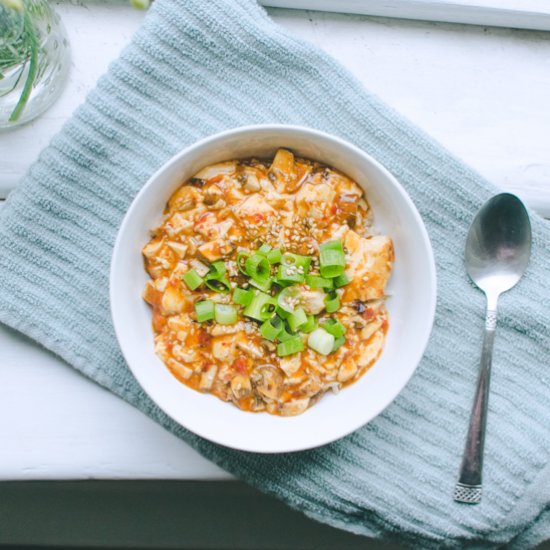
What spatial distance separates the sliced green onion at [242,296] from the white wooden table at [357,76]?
45 centimetres

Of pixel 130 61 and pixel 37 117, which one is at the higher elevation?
pixel 130 61

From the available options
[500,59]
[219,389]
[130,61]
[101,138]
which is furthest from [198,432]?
[500,59]

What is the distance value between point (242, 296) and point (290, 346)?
16cm

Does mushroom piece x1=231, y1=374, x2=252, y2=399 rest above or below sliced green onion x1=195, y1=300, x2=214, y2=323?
below

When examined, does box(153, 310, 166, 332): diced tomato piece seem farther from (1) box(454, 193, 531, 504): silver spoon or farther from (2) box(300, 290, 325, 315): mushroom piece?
(1) box(454, 193, 531, 504): silver spoon

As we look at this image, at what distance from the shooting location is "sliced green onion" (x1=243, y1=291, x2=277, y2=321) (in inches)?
58.6

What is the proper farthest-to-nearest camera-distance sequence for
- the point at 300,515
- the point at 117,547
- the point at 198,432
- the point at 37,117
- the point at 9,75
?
the point at 117,547
the point at 300,515
the point at 37,117
the point at 9,75
the point at 198,432

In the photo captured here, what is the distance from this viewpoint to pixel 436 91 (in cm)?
180

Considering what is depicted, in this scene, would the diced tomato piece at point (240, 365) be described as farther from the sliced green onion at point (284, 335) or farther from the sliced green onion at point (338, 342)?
the sliced green onion at point (338, 342)

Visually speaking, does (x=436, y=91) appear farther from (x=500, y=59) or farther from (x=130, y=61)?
(x=130, y=61)

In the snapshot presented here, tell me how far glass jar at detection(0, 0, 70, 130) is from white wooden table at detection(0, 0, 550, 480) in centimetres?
4

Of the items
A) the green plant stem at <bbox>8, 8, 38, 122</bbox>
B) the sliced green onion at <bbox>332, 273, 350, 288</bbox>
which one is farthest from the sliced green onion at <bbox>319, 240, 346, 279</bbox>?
the green plant stem at <bbox>8, 8, 38, 122</bbox>

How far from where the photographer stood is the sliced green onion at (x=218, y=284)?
150 centimetres

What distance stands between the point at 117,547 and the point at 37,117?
4.97 ft
